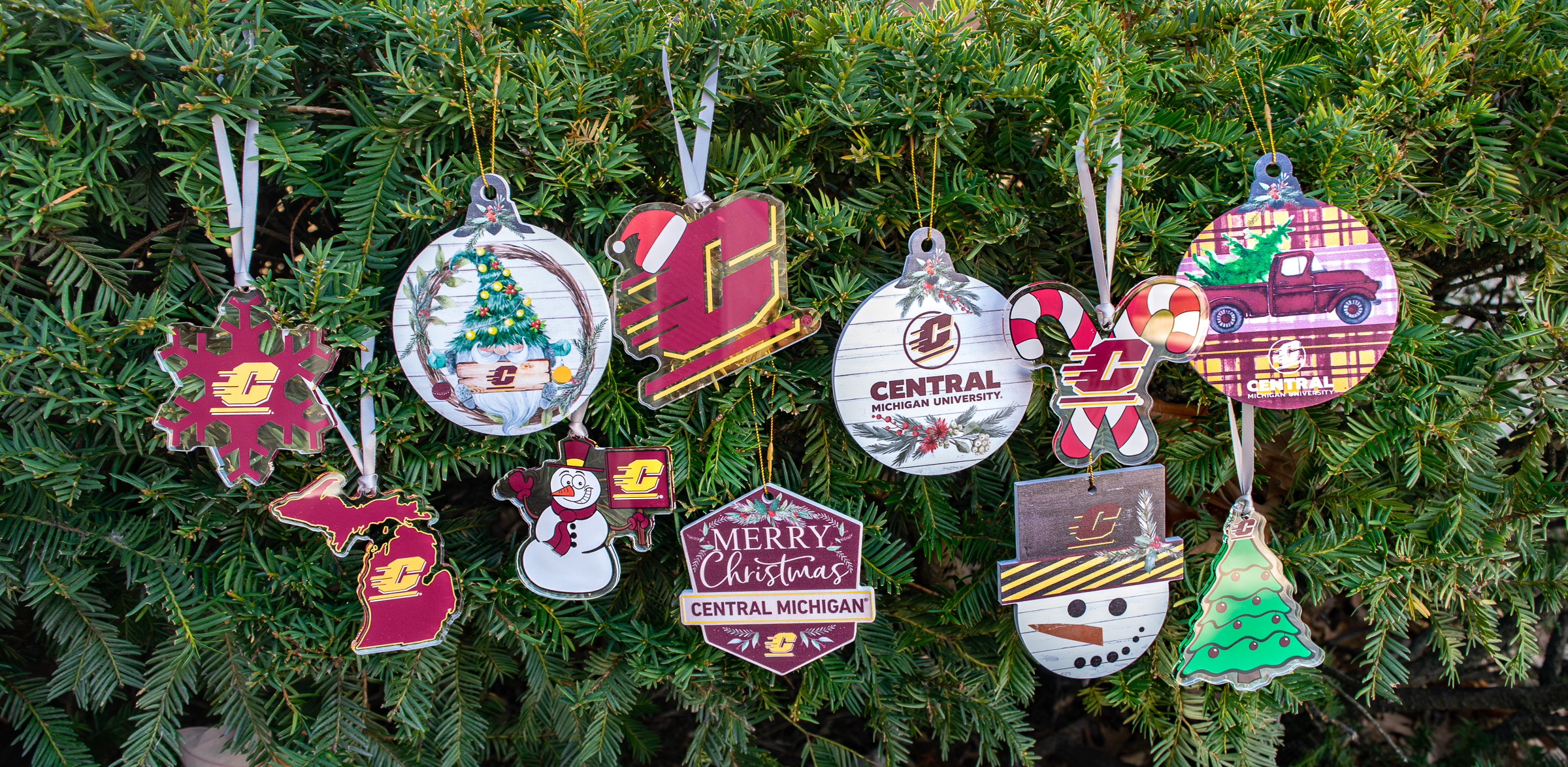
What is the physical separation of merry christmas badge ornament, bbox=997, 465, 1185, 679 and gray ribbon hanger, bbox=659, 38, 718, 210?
53 centimetres

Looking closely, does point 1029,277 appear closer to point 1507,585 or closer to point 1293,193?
point 1293,193

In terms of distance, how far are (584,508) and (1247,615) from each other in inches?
33.9

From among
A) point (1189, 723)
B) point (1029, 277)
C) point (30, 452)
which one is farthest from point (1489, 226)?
point (30, 452)

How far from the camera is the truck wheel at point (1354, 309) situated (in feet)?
3.18

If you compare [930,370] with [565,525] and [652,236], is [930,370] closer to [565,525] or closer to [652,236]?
[652,236]

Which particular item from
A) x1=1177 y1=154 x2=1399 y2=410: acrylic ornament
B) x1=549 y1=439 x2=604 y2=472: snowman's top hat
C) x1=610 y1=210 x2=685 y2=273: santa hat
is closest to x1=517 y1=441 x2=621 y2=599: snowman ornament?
x1=549 y1=439 x2=604 y2=472: snowman's top hat

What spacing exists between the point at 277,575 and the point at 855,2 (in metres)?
1.00

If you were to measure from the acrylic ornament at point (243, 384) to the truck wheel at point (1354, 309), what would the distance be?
119cm

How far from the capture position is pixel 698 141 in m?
0.95

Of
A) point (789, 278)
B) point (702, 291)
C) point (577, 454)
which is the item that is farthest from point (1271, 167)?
point (577, 454)

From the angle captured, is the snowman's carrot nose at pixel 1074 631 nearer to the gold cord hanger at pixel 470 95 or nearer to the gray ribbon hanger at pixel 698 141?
the gray ribbon hanger at pixel 698 141

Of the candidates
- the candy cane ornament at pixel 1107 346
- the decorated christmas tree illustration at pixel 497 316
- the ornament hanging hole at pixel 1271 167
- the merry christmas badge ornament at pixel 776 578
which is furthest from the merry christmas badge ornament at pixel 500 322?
the ornament hanging hole at pixel 1271 167

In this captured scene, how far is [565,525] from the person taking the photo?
1037 millimetres

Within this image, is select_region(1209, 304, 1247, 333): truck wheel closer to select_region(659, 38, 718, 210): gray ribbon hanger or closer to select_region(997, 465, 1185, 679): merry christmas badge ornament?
select_region(997, 465, 1185, 679): merry christmas badge ornament
